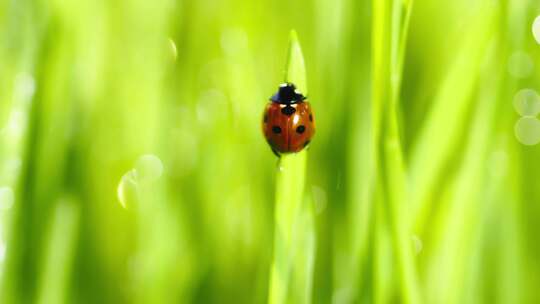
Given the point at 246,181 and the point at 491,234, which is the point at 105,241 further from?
the point at 491,234

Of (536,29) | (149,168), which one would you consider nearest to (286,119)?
(149,168)

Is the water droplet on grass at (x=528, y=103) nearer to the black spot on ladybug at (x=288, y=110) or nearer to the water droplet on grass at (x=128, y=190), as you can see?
the black spot on ladybug at (x=288, y=110)

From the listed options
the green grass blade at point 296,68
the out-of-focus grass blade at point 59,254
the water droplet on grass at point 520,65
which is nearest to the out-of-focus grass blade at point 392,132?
the green grass blade at point 296,68

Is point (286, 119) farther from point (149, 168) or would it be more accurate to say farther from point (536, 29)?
point (536, 29)

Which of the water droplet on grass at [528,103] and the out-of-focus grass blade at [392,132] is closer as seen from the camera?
the out-of-focus grass blade at [392,132]

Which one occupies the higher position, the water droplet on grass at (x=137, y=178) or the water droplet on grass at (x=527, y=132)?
the water droplet on grass at (x=527, y=132)

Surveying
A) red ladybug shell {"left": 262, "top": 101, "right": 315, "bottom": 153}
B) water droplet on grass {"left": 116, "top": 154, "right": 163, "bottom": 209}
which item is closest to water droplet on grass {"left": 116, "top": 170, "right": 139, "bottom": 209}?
water droplet on grass {"left": 116, "top": 154, "right": 163, "bottom": 209}

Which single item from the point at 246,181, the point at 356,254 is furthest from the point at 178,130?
the point at 356,254

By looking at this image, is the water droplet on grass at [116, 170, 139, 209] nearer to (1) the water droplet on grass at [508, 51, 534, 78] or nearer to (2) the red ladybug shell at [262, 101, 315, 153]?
(2) the red ladybug shell at [262, 101, 315, 153]
